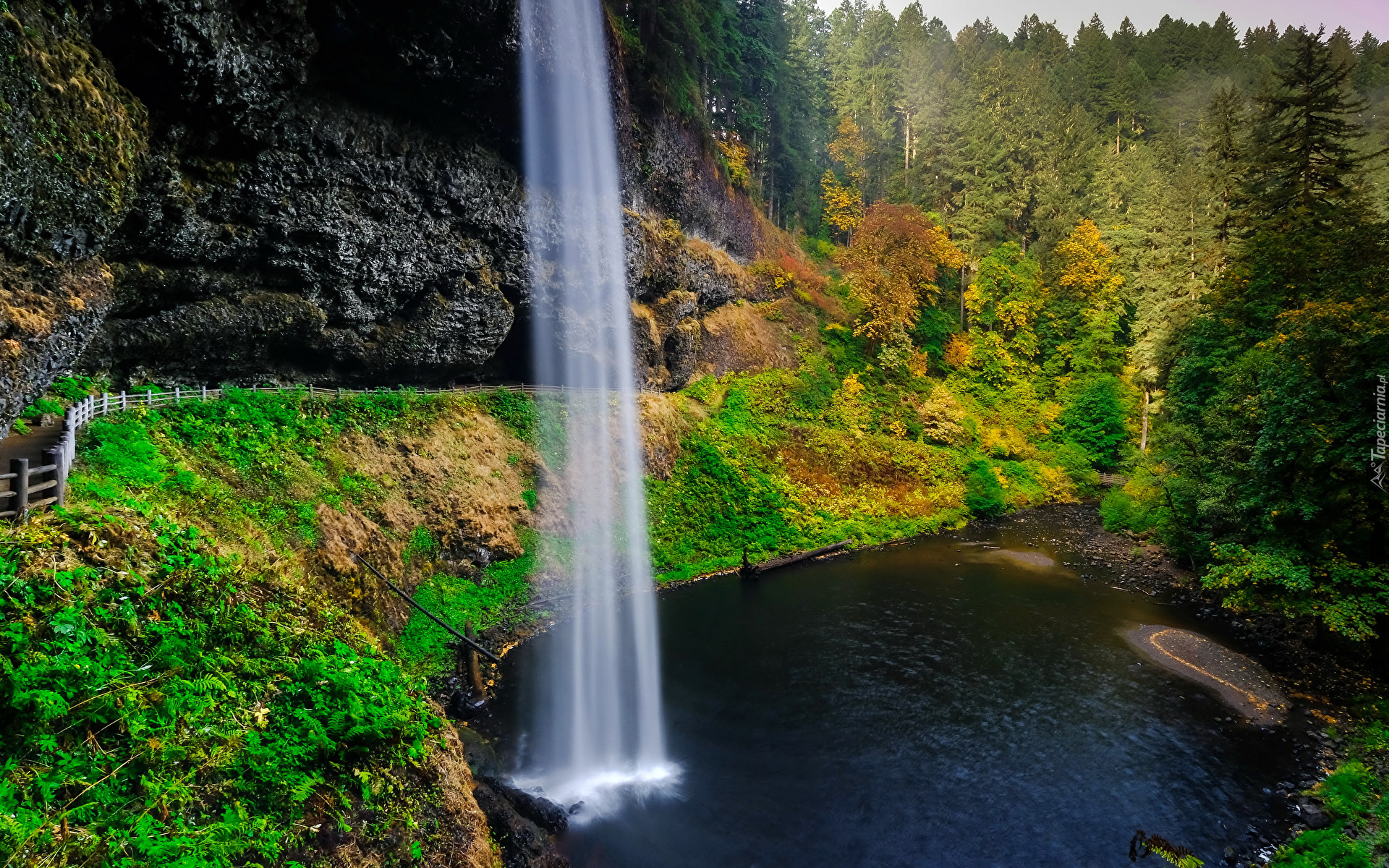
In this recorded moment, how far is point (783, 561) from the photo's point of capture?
92.4ft

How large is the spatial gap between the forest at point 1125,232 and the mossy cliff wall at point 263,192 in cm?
1333

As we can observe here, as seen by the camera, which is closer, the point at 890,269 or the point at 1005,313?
the point at 890,269

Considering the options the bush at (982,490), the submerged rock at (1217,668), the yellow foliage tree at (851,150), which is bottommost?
the submerged rock at (1217,668)

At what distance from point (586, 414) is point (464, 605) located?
11355 mm

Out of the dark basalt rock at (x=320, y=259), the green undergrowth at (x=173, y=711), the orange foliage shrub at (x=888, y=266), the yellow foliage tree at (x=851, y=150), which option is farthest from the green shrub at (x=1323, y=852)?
the yellow foliage tree at (x=851, y=150)

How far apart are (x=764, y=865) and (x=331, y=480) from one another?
A: 51.8 feet

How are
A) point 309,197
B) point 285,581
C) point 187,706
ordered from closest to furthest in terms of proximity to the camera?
1. point 187,706
2. point 285,581
3. point 309,197

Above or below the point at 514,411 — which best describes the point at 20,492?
below

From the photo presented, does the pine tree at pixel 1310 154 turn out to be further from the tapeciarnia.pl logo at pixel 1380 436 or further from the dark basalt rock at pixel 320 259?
the dark basalt rock at pixel 320 259

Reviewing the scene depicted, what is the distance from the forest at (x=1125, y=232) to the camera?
18.2 m

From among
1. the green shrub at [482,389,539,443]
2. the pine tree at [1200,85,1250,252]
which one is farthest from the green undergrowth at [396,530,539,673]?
the pine tree at [1200,85,1250,252]

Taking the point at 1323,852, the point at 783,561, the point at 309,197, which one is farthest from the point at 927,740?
A: the point at 309,197

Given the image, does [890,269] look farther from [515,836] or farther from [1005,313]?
[515,836]

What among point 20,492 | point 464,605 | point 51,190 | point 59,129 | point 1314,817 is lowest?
point 1314,817
